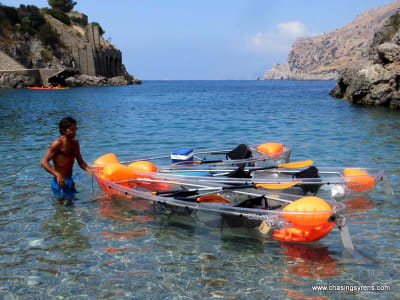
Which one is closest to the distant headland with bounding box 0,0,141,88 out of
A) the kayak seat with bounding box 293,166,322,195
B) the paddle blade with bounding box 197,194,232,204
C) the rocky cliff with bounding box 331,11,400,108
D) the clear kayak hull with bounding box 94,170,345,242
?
the rocky cliff with bounding box 331,11,400,108

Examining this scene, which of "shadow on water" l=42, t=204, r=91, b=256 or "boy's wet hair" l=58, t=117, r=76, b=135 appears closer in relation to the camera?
"shadow on water" l=42, t=204, r=91, b=256

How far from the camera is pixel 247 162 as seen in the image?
10.9 m

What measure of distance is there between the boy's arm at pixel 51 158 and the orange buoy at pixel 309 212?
182 inches

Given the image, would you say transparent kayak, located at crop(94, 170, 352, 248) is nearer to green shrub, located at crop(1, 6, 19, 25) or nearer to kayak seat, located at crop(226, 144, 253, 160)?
kayak seat, located at crop(226, 144, 253, 160)

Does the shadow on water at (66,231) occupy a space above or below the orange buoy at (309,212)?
below

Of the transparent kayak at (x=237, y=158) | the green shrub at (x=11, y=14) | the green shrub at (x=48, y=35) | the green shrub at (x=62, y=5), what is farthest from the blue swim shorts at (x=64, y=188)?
the green shrub at (x=62, y=5)

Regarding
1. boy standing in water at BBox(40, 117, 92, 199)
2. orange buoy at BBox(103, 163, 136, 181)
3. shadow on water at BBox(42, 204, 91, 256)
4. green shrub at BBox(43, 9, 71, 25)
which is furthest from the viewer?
green shrub at BBox(43, 9, 71, 25)

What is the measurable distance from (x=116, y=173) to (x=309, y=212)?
4455mm

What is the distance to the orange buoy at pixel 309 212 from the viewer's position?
612cm

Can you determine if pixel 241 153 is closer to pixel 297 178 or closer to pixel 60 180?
pixel 297 178

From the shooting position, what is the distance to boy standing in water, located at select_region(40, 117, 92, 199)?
7836mm

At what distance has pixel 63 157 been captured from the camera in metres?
8.17

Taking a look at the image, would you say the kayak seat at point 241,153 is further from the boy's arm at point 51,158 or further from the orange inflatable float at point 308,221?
the boy's arm at point 51,158

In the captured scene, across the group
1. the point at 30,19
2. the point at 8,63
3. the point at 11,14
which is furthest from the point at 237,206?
the point at 30,19
